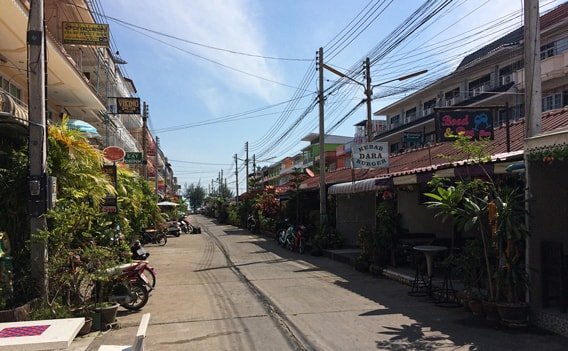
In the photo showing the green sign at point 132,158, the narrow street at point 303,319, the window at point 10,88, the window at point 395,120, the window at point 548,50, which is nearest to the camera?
the narrow street at point 303,319

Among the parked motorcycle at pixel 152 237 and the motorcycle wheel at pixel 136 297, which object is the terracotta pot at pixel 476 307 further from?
the parked motorcycle at pixel 152 237

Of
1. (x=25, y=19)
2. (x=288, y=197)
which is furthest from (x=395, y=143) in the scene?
(x=25, y=19)

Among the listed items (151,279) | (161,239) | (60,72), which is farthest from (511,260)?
(161,239)

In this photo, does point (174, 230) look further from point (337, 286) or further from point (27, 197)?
point (27, 197)

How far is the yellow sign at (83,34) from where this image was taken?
17.1 metres

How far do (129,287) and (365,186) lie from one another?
26.4ft

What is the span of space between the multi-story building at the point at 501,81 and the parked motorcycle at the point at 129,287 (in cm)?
1339

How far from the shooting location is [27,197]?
26.8 ft

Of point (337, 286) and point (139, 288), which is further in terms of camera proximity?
point (337, 286)

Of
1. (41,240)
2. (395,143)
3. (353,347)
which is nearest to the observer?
(353,347)

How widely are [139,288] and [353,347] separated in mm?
4558

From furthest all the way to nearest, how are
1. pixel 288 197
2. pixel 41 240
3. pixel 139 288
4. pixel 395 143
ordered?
pixel 395 143
pixel 288 197
pixel 139 288
pixel 41 240

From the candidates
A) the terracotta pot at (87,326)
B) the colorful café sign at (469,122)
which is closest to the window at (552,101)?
the colorful café sign at (469,122)

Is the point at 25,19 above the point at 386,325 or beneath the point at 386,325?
above
